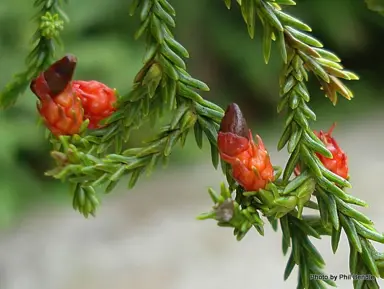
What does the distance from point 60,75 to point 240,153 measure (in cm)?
19

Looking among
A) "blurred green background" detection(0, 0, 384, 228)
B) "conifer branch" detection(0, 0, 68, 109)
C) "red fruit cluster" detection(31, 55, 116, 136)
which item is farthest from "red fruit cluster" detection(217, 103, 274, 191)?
"blurred green background" detection(0, 0, 384, 228)

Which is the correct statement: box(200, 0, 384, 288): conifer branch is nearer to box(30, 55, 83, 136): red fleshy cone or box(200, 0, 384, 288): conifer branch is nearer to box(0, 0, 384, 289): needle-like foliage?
box(0, 0, 384, 289): needle-like foliage

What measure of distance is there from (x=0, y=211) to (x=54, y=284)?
37 centimetres

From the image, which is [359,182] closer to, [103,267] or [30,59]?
[103,267]

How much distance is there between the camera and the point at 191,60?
349 centimetres

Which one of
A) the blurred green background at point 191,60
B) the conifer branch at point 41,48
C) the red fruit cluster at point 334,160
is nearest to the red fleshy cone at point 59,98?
the conifer branch at point 41,48

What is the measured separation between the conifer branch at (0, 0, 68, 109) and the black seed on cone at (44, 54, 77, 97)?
117 millimetres

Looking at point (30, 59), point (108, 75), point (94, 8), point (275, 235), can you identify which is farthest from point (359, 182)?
point (30, 59)

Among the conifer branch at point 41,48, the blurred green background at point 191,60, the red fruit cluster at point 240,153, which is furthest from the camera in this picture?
the blurred green background at point 191,60

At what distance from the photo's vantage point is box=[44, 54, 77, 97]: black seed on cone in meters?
0.64

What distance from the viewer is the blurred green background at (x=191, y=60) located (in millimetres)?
2613

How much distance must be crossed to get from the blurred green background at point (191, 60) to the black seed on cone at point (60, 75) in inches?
68.5

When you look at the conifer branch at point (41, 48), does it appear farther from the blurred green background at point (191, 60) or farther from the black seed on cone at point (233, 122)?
the blurred green background at point (191, 60)

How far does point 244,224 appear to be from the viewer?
57 cm
